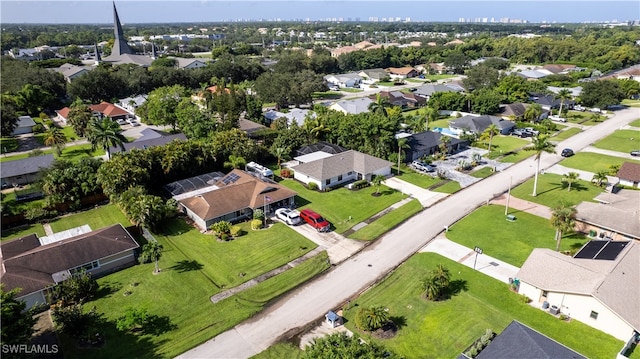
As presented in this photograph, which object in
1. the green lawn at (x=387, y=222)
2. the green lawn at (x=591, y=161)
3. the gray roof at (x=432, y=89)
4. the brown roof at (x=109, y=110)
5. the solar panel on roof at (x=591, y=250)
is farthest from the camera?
the gray roof at (x=432, y=89)

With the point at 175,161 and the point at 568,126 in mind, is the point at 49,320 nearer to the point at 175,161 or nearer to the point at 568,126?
the point at 175,161

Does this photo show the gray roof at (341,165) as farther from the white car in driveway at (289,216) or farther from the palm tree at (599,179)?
the palm tree at (599,179)

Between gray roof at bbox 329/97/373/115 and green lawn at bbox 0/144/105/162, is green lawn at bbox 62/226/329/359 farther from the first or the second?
gray roof at bbox 329/97/373/115

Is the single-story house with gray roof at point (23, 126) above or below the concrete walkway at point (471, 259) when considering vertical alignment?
above

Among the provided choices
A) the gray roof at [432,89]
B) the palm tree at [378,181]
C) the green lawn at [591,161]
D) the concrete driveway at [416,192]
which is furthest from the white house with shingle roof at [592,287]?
the gray roof at [432,89]

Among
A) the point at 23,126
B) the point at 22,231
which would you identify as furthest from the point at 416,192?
the point at 23,126

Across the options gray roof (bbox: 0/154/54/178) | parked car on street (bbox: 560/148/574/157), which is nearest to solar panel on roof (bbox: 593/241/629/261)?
parked car on street (bbox: 560/148/574/157)

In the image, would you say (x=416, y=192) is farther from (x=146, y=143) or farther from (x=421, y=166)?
(x=146, y=143)
